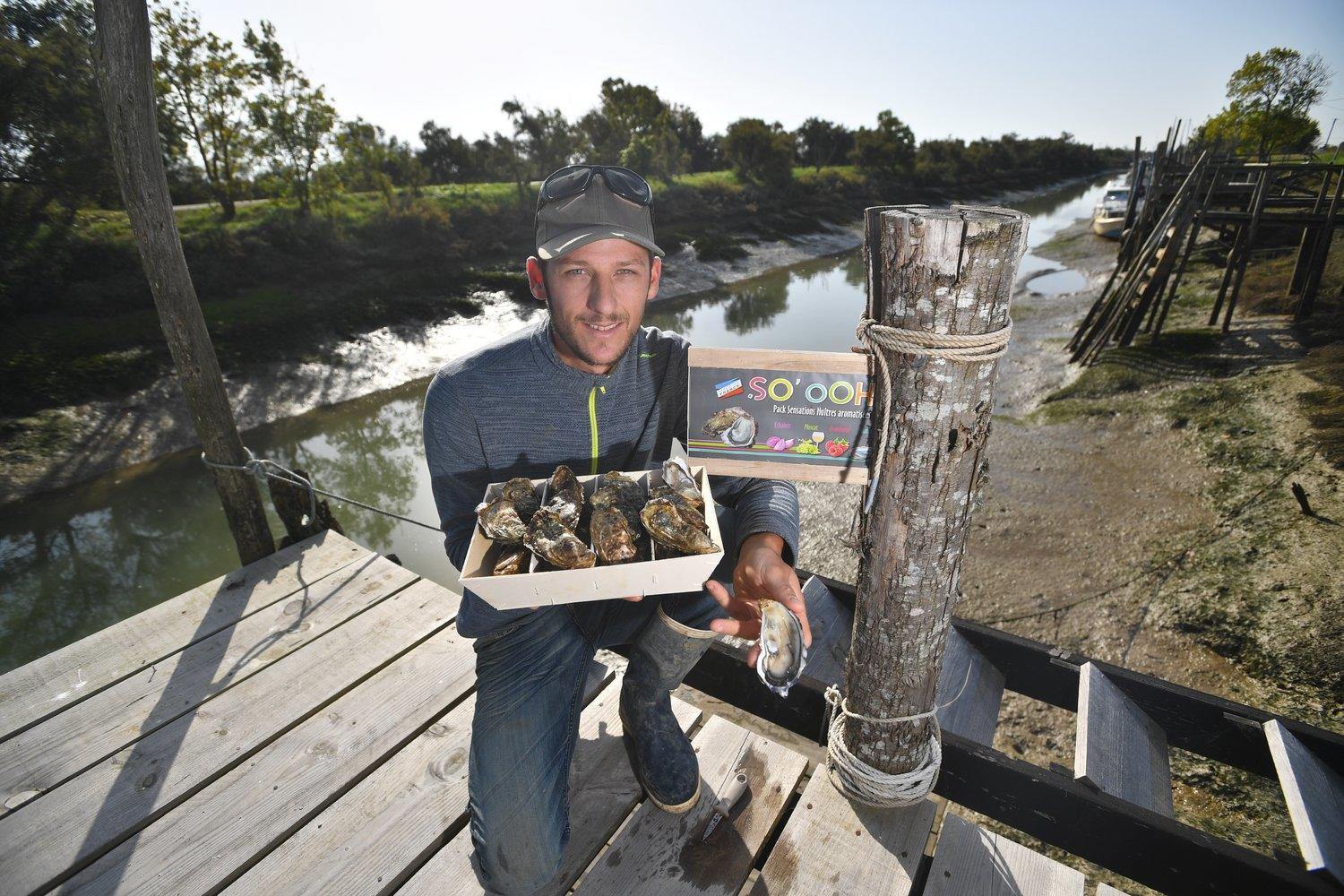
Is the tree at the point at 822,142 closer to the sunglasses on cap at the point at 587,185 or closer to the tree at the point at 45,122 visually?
the tree at the point at 45,122

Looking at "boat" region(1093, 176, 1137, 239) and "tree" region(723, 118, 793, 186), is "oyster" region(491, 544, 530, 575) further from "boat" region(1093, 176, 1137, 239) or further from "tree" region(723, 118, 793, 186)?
"tree" region(723, 118, 793, 186)

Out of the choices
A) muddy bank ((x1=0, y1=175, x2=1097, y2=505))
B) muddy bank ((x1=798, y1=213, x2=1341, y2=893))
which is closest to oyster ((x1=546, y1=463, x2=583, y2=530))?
muddy bank ((x1=798, y1=213, x2=1341, y2=893))

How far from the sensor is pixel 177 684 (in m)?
3.21

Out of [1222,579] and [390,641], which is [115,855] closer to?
[390,641]

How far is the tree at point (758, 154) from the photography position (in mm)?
37562

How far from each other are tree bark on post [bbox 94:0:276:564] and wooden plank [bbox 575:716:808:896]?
4.01 m

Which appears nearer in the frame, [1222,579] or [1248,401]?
[1222,579]

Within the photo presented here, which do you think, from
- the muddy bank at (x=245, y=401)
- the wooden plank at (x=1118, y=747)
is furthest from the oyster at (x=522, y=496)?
the muddy bank at (x=245, y=401)

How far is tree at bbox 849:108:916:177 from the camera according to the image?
165 feet

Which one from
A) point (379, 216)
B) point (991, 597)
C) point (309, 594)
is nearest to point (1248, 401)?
point (991, 597)

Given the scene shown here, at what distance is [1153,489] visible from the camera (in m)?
6.98

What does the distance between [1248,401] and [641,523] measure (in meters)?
10.5

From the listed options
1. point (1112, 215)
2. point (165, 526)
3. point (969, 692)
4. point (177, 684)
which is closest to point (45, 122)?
point (165, 526)

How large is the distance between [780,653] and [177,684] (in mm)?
3427
